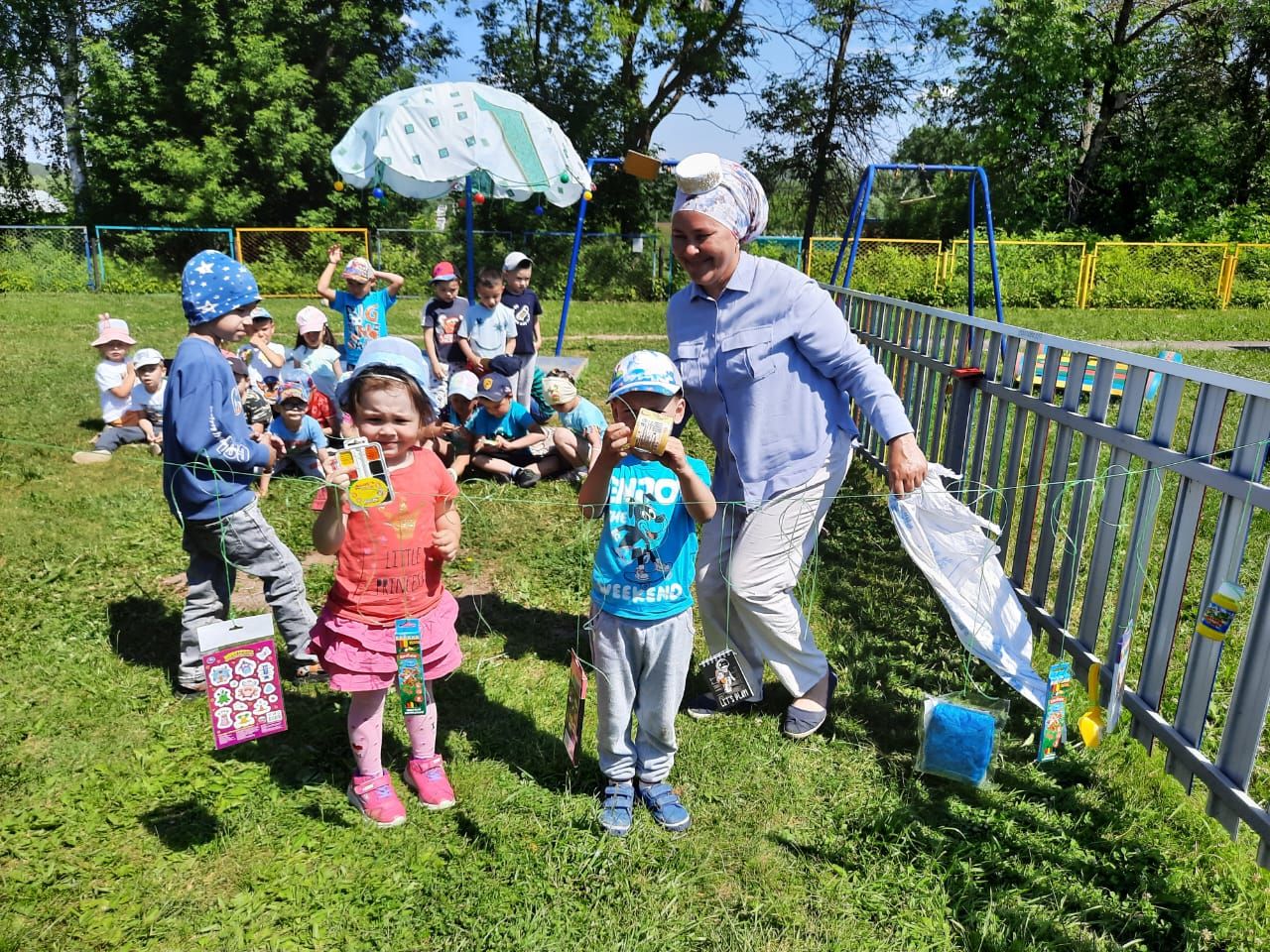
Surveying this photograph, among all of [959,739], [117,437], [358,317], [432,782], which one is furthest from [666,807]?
[117,437]

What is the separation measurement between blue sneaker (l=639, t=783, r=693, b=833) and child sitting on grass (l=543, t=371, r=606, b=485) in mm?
3312

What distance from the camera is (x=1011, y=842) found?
2746 mm

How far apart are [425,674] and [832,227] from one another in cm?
2679

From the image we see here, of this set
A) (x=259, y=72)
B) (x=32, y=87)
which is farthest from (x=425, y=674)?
(x=32, y=87)

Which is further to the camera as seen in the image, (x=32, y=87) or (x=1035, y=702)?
(x=32, y=87)

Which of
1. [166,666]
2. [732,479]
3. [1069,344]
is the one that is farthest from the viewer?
[166,666]

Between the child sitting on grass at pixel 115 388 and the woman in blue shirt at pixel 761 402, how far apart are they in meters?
5.84

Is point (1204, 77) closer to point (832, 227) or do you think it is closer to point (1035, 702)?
point (832, 227)

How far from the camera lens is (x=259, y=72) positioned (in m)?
21.5

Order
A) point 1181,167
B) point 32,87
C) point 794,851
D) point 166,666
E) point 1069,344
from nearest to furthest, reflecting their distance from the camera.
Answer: point 794,851 < point 1069,344 < point 166,666 < point 1181,167 < point 32,87

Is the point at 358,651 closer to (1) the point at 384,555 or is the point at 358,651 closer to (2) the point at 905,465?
(1) the point at 384,555

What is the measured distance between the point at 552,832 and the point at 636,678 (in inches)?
22.4

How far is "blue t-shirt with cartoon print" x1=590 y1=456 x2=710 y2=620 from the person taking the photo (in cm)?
258

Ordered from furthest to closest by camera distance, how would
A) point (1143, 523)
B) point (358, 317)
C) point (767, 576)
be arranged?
point (358, 317) < point (767, 576) < point (1143, 523)
